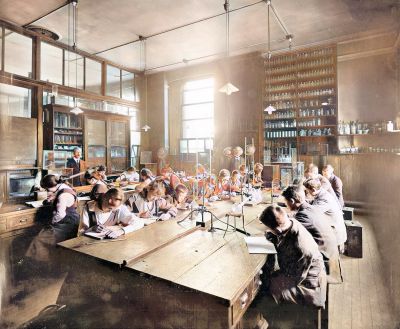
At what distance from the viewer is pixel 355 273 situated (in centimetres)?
268

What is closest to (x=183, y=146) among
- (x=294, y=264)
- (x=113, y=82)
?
(x=113, y=82)

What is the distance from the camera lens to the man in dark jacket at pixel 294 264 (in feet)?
4.95

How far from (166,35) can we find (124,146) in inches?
119

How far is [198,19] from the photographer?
464 centimetres

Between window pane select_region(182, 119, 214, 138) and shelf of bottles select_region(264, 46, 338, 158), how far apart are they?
1608mm

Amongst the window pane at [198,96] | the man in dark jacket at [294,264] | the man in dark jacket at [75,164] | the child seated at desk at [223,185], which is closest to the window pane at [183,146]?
the window pane at [198,96]

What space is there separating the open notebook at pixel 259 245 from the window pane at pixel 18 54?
17.4 feet

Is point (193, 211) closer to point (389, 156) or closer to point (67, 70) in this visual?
point (389, 156)

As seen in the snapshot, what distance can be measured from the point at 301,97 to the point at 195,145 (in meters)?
3.05

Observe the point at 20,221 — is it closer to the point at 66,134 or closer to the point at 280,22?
the point at 66,134

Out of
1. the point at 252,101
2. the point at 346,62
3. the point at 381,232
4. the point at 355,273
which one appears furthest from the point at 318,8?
the point at 355,273

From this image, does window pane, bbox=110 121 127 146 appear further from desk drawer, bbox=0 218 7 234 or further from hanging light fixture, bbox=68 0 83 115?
desk drawer, bbox=0 218 7 234

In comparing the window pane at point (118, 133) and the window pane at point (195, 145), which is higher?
the window pane at point (118, 133)

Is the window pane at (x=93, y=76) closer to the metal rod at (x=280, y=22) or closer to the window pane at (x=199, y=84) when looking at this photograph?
the window pane at (x=199, y=84)
